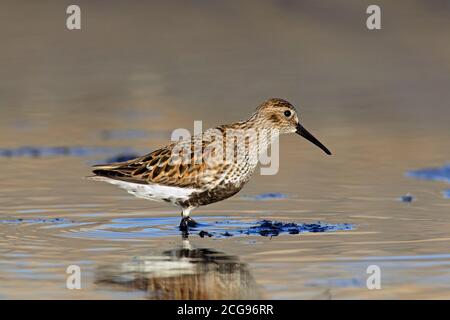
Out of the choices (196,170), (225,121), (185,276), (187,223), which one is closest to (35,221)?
(187,223)

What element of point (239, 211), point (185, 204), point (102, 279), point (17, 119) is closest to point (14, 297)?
point (102, 279)

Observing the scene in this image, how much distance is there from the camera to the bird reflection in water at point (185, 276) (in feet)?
33.4

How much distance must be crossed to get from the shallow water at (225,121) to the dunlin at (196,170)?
371mm

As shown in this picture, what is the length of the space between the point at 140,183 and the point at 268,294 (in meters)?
3.84

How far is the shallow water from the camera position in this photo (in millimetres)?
10969

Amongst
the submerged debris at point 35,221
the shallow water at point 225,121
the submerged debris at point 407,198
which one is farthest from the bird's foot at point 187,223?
the submerged debris at point 407,198

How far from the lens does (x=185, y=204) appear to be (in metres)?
13.6

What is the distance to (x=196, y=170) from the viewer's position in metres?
13.5

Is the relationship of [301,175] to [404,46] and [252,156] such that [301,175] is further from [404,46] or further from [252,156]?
[404,46]

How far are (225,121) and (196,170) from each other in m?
5.90

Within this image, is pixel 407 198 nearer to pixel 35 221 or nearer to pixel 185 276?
pixel 35 221

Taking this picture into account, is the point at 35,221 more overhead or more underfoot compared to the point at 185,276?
more overhead

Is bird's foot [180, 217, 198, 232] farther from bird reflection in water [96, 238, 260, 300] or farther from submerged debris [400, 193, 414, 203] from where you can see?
submerged debris [400, 193, 414, 203]

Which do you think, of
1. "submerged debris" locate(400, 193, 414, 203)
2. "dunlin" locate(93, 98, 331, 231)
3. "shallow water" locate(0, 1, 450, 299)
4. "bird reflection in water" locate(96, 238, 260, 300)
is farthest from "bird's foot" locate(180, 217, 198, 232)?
"submerged debris" locate(400, 193, 414, 203)
